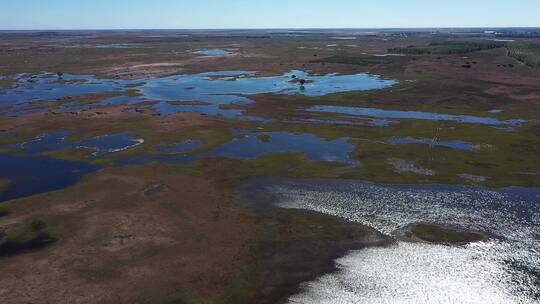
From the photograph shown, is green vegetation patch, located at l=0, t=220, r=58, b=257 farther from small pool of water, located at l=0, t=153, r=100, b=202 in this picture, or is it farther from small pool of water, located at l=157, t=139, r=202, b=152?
small pool of water, located at l=157, t=139, r=202, b=152

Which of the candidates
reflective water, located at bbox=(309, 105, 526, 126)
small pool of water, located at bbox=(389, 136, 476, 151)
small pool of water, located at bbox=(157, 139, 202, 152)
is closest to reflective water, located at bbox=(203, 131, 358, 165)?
small pool of water, located at bbox=(157, 139, 202, 152)

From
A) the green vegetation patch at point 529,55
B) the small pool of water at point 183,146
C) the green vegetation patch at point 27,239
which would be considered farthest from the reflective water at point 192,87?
the green vegetation patch at point 529,55

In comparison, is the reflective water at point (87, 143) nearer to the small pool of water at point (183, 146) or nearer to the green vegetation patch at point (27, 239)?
the small pool of water at point (183, 146)

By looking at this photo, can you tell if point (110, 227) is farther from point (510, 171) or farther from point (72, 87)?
point (72, 87)

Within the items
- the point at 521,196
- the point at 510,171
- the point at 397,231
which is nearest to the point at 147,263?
the point at 397,231

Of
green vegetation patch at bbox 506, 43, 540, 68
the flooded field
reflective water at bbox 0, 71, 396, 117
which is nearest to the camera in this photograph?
the flooded field
